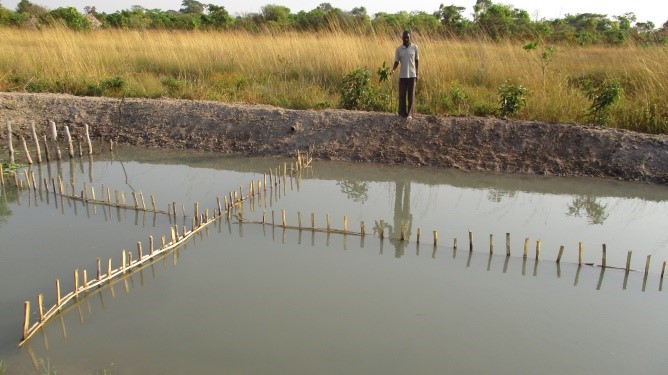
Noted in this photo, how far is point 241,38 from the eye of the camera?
40.2ft

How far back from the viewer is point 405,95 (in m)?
8.03

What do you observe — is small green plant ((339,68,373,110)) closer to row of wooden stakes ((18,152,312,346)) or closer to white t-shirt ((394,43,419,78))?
white t-shirt ((394,43,419,78))

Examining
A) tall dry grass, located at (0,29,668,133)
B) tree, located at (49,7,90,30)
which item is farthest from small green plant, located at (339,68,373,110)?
tree, located at (49,7,90,30)

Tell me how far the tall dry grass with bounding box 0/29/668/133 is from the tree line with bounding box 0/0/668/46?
0.95 metres

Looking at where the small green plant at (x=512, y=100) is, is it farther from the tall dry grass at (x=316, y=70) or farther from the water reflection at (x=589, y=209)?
the water reflection at (x=589, y=209)

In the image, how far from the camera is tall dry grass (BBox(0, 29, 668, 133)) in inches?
346

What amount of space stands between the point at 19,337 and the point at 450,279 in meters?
2.94

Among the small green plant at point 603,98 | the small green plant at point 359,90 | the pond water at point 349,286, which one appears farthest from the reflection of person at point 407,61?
the small green plant at point 603,98

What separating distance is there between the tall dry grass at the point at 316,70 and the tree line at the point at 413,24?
0.95 m

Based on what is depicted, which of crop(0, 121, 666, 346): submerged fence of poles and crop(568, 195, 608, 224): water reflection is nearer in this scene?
crop(0, 121, 666, 346): submerged fence of poles

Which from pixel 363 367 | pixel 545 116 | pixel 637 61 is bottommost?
pixel 363 367

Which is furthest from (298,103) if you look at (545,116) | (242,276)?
(242,276)

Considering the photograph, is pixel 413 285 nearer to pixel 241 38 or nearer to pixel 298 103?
pixel 298 103

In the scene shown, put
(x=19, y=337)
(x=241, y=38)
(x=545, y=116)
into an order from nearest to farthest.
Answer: (x=19, y=337) → (x=545, y=116) → (x=241, y=38)
